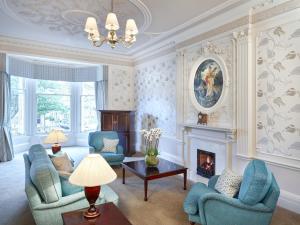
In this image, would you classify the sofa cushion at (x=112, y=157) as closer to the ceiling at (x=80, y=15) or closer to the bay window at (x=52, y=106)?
the ceiling at (x=80, y=15)

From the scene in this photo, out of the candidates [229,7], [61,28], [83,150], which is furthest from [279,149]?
[83,150]

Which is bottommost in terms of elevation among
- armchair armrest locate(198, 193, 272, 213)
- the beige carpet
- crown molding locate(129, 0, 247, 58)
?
the beige carpet

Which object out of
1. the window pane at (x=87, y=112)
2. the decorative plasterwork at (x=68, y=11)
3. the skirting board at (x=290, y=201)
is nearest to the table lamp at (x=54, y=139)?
the decorative plasterwork at (x=68, y=11)

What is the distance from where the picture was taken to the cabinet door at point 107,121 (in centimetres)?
627

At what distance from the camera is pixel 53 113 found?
7789 mm

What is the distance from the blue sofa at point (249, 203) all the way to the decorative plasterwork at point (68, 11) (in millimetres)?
3236

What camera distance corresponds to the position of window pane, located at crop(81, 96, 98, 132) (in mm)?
8156

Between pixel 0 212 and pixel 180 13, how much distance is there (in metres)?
4.44

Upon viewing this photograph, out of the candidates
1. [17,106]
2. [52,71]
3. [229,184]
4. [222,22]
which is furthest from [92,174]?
[52,71]

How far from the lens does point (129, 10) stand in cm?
395

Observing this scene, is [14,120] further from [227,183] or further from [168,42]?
[227,183]

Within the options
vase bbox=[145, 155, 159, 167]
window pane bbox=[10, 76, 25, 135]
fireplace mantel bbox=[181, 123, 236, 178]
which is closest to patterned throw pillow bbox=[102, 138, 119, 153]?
vase bbox=[145, 155, 159, 167]

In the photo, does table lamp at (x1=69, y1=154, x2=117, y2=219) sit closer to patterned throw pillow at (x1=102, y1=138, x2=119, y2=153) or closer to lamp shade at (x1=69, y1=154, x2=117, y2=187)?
lamp shade at (x1=69, y1=154, x2=117, y2=187)

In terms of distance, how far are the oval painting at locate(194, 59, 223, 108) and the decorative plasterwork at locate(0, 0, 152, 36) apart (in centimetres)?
154
